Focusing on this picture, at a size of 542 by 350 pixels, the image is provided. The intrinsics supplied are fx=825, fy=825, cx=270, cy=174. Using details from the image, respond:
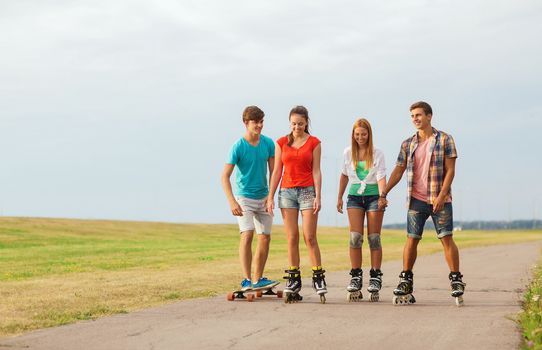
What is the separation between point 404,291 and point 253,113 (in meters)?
2.82

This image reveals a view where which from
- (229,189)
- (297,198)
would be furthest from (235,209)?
(297,198)

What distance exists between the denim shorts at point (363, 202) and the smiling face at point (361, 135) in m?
0.65

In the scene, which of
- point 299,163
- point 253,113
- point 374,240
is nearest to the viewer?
point 299,163

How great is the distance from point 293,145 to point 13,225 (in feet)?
133

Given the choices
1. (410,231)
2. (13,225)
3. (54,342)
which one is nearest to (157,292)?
(410,231)

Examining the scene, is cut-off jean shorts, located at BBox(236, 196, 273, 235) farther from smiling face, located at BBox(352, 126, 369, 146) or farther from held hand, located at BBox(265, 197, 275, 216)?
smiling face, located at BBox(352, 126, 369, 146)

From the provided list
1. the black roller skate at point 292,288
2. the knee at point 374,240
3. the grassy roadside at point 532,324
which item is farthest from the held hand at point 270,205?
the grassy roadside at point 532,324

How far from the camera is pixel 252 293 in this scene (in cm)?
1025

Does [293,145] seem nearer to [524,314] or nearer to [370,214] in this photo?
[370,214]

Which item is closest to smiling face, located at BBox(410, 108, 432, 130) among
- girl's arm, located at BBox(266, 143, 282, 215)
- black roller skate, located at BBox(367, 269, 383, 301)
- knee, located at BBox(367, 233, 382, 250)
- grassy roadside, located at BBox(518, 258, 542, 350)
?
knee, located at BBox(367, 233, 382, 250)

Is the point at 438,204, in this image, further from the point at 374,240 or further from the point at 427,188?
the point at 374,240

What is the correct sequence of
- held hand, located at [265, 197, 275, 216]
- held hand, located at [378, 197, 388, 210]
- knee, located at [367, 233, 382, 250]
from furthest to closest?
held hand, located at [265, 197, 275, 216]
knee, located at [367, 233, 382, 250]
held hand, located at [378, 197, 388, 210]

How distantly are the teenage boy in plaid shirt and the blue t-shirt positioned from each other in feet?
5.17

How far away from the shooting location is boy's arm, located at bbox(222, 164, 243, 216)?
10.2 m
